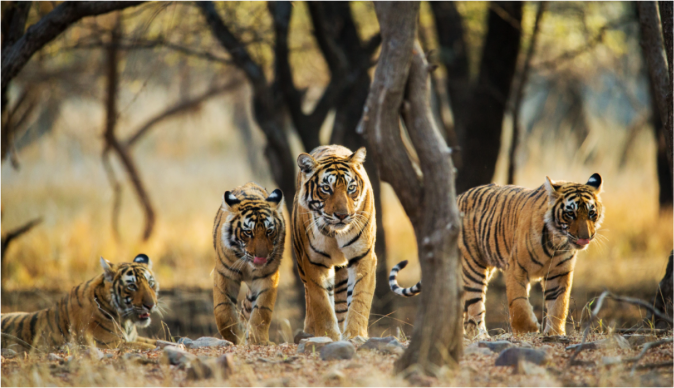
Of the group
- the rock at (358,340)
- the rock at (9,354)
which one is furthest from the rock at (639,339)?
the rock at (9,354)

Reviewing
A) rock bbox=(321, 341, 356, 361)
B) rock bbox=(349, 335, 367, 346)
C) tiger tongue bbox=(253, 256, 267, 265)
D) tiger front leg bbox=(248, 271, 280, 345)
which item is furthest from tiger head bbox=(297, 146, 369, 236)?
rock bbox=(321, 341, 356, 361)

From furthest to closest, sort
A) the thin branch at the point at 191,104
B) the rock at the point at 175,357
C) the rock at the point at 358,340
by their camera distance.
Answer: the thin branch at the point at 191,104
the rock at the point at 358,340
the rock at the point at 175,357

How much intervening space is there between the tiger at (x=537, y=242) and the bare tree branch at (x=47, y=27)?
128 inches

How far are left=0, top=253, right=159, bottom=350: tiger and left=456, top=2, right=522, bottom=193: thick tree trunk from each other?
5213 millimetres

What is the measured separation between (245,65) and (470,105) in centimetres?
330

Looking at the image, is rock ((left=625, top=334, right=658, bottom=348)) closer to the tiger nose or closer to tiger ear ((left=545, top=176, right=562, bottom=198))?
tiger ear ((left=545, top=176, right=562, bottom=198))

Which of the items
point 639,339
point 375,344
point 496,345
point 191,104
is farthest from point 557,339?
point 191,104

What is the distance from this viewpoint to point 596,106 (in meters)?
19.1

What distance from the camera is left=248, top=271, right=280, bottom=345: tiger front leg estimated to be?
16.4ft

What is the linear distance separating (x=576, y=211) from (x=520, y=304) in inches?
31.9

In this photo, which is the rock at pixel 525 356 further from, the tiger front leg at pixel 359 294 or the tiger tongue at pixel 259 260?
the tiger tongue at pixel 259 260

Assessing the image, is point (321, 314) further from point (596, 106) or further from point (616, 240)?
point (596, 106)

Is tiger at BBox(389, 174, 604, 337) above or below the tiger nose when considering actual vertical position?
below

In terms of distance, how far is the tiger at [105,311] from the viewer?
5273 millimetres
